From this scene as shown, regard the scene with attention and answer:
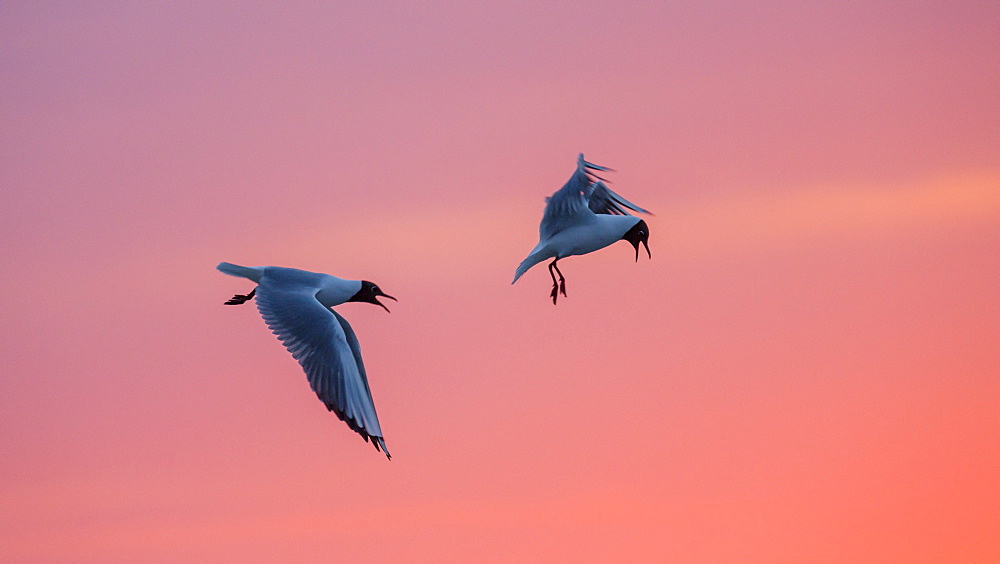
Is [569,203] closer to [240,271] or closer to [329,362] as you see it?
[329,362]

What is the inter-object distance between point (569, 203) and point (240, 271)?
17.9ft

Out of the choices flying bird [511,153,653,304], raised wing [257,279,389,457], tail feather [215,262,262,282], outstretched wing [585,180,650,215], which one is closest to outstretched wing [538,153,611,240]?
flying bird [511,153,653,304]

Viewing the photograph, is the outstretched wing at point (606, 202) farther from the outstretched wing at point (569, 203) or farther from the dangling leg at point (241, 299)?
the dangling leg at point (241, 299)

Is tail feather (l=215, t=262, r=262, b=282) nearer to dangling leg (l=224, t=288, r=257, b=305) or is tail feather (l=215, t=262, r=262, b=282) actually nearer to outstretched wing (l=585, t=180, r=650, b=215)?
dangling leg (l=224, t=288, r=257, b=305)

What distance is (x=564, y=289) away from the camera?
28.1 meters

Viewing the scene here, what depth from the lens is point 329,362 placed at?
2616 centimetres

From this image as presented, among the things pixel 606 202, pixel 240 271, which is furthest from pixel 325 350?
pixel 606 202

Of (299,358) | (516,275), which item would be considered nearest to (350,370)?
(299,358)

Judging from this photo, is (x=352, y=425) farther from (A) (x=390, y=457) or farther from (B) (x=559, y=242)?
(B) (x=559, y=242)

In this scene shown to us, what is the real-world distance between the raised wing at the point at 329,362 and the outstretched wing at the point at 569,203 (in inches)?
147

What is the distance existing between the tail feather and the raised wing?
1.63m

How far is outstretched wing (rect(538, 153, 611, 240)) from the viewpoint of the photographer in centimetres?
2558

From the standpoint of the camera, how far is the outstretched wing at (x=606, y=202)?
101 ft

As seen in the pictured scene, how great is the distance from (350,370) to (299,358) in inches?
30.1
